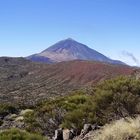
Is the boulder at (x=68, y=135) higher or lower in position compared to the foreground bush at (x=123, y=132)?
lower

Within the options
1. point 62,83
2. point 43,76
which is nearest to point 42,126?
point 62,83

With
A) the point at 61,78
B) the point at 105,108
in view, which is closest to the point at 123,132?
the point at 105,108

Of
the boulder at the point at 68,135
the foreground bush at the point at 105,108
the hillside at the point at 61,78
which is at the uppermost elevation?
the foreground bush at the point at 105,108

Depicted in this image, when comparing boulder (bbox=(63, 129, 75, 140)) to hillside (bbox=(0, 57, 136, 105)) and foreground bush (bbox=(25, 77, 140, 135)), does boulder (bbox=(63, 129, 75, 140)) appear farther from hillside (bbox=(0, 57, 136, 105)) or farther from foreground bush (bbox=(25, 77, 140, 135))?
hillside (bbox=(0, 57, 136, 105))

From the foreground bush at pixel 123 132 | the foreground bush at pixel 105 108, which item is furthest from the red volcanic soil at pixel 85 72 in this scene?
the foreground bush at pixel 123 132

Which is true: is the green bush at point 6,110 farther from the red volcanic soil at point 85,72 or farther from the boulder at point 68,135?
the red volcanic soil at point 85,72

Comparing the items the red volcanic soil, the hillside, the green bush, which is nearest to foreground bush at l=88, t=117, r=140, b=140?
the green bush

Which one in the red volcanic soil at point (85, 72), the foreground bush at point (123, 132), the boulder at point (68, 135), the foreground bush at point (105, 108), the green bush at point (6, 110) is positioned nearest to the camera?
the foreground bush at point (123, 132)

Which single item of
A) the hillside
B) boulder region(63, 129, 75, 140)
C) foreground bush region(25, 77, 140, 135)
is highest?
foreground bush region(25, 77, 140, 135)

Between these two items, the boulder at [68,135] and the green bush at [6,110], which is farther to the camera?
the green bush at [6,110]

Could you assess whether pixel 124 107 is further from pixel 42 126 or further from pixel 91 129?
pixel 42 126

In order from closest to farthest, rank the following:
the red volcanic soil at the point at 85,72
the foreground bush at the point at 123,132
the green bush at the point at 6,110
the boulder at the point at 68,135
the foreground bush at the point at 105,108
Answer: the foreground bush at the point at 123,132 < the boulder at the point at 68,135 < the foreground bush at the point at 105,108 < the green bush at the point at 6,110 < the red volcanic soil at the point at 85,72

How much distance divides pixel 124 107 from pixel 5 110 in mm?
24434

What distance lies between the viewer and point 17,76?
123 meters
